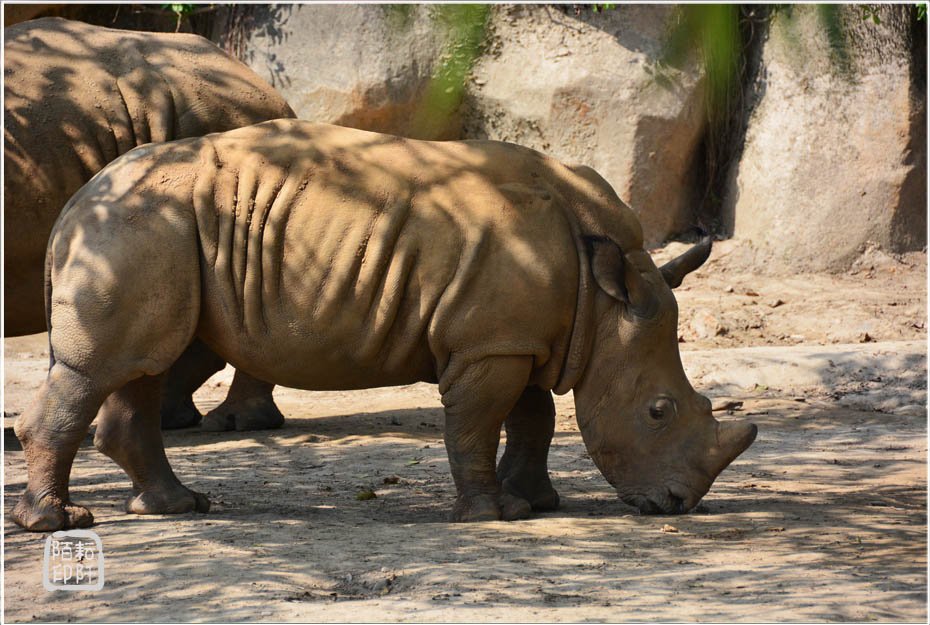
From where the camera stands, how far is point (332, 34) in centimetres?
1405

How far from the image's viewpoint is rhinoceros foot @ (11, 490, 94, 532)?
19.5 feet

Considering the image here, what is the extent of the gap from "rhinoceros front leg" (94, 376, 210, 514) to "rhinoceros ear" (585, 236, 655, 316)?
228 cm

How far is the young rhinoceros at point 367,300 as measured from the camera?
236 inches

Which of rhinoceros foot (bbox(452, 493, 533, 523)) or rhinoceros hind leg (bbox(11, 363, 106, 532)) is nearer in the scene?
rhinoceros hind leg (bbox(11, 363, 106, 532))

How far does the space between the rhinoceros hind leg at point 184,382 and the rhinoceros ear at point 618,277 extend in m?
3.98

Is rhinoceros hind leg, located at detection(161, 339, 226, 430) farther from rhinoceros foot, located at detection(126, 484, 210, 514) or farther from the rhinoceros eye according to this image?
the rhinoceros eye

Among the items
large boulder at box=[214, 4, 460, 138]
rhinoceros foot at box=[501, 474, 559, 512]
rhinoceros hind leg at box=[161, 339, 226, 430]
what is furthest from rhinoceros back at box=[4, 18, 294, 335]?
large boulder at box=[214, 4, 460, 138]

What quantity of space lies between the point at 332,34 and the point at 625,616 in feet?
34.5

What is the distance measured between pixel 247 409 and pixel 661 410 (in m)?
3.75

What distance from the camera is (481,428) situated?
248 inches

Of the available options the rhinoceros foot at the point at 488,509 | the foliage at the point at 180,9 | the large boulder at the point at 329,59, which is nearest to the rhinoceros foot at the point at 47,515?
the rhinoceros foot at the point at 488,509

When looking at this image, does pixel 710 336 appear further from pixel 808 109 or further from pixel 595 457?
pixel 595 457

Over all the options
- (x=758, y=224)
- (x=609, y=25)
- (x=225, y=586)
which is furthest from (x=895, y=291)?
(x=225, y=586)

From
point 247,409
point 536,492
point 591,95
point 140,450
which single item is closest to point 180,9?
point 591,95
